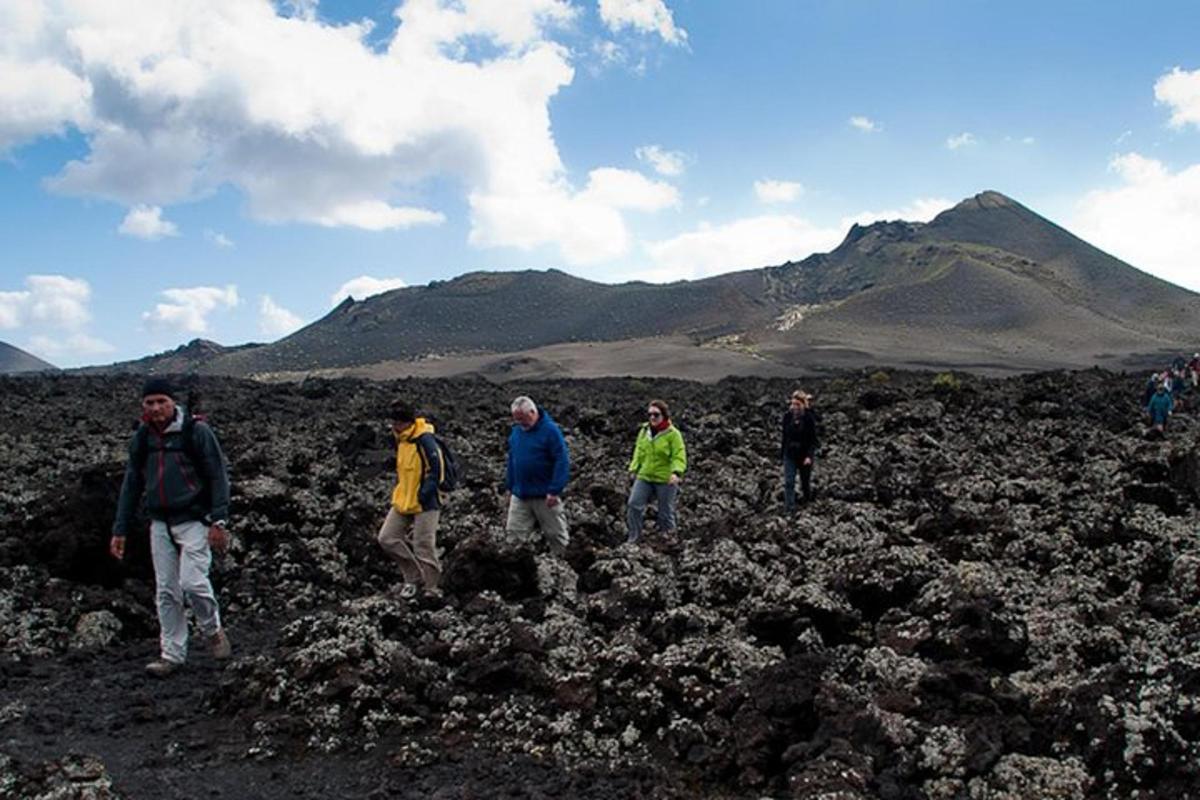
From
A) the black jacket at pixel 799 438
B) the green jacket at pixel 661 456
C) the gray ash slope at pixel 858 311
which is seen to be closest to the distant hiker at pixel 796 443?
the black jacket at pixel 799 438

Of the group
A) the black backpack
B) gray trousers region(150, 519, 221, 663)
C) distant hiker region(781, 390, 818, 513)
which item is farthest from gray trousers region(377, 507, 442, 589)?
distant hiker region(781, 390, 818, 513)

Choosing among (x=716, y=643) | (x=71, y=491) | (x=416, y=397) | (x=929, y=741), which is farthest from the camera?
(x=416, y=397)

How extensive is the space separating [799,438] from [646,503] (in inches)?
96.0

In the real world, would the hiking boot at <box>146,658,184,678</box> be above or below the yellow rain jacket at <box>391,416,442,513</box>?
below

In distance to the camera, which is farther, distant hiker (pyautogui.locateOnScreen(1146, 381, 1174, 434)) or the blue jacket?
distant hiker (pyautogui.locateOnScreen(1146, 381, 1174, 434))

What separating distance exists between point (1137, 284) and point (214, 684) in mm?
150068

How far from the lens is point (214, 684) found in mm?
6109

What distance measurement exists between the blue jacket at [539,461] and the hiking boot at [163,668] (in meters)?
2.96

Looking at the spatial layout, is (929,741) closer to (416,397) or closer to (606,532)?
(606,532)

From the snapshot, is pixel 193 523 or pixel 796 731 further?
pixel 193 523

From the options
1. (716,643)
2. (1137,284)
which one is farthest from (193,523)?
(1137,284)

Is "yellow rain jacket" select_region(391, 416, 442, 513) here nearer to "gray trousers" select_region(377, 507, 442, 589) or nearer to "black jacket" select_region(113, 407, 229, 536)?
"gray trousers" select_region(377, 507, 442, 589)

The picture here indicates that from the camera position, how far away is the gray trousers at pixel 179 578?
20.4ft

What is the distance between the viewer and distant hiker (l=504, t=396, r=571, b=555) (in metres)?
7.98
